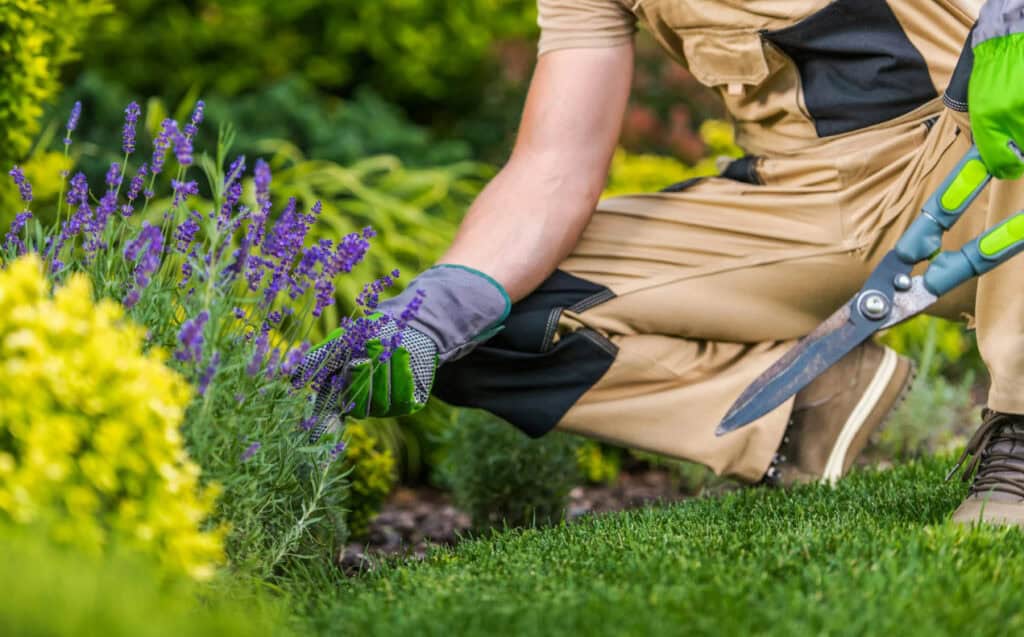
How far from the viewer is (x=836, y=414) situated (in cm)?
268

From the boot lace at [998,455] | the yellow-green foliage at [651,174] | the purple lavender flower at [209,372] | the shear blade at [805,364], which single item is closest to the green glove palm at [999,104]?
the shear blade at [805,364]

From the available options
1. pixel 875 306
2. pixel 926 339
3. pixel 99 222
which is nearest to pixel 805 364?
pixel 875 306

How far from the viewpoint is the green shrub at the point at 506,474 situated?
9.19ft

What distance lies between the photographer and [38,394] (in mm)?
1281

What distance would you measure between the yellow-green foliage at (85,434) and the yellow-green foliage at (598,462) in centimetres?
212

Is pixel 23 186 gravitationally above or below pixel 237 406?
above

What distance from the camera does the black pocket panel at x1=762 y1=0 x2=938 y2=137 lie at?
93.7 inches

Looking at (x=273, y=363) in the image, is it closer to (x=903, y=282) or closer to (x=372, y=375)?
(x=372, y=375)

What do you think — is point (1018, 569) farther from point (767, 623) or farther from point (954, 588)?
point (767, 623)

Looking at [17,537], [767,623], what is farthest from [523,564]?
[17,537]

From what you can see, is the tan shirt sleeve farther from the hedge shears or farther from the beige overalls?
the hedge shears

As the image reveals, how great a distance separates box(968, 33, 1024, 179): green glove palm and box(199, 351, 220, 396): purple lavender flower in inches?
51.3

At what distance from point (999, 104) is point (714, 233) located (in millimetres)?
763

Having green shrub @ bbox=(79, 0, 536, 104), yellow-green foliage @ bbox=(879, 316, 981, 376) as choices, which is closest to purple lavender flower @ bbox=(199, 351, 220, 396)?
yellow-green foliage @ bbox=(879, 316, 981, 376)
